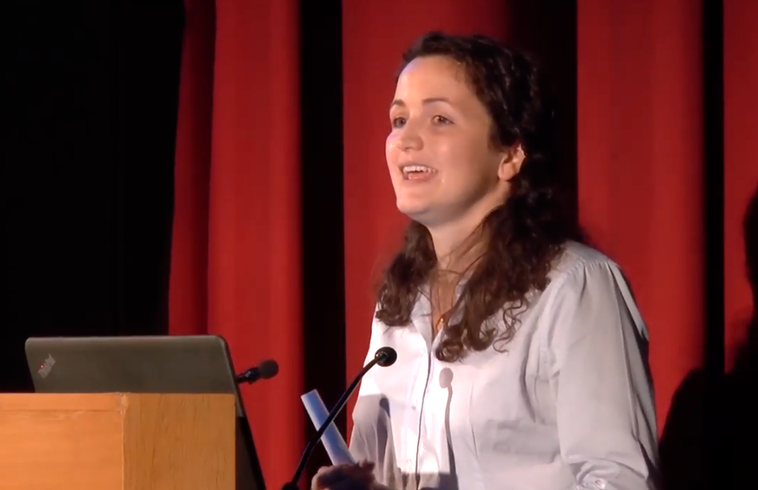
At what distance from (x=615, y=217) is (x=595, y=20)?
1.18ft

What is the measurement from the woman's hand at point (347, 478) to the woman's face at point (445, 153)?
431 millimetres

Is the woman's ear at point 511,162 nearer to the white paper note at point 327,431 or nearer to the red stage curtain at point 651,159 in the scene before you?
the red stage curtain at point 651,159

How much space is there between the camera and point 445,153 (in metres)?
1.46

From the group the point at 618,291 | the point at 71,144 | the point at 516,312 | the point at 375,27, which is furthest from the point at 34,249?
the point at 618,291

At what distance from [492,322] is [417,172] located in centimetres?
27

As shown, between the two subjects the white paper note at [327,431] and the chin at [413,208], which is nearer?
the white paper note at [327,431]

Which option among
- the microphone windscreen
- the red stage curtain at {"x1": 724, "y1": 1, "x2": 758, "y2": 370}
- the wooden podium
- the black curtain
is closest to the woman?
the microphone windscreen

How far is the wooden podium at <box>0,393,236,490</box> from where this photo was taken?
0.85m

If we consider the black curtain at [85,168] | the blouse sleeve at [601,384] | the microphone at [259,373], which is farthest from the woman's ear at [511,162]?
the black curtain at [85,168]

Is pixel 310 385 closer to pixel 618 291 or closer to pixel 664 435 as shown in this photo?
pixel 664 435

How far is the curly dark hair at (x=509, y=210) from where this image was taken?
141 centimetres

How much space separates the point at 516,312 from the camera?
1.40m

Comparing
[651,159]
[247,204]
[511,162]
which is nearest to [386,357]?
[511,162]

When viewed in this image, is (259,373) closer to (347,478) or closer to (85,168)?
(347,478)
